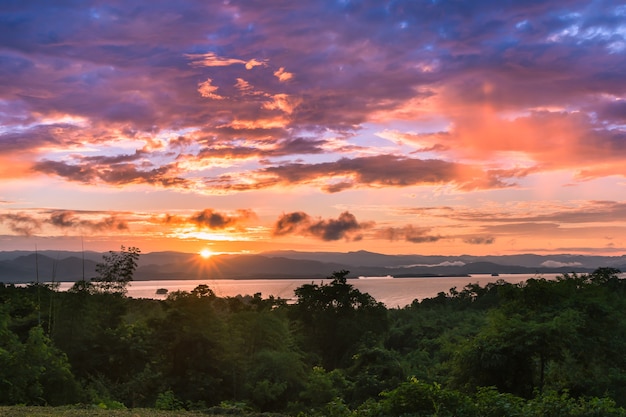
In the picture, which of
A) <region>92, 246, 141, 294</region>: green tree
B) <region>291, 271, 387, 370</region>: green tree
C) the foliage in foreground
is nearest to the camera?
the foliage in foreground

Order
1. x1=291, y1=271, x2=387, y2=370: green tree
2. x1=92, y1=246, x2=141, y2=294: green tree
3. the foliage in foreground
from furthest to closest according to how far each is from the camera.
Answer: x1=291, y1=271, x2=387, y2=370: green tree
x1=92, y1=246, x2=141, y2=294: green tree
the foliage in foreground

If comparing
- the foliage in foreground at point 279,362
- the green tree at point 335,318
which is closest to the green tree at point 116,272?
the foliage in foreground at point 279,362

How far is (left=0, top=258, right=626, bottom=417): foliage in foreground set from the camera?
14422 mm

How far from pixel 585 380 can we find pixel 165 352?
21.3 metres

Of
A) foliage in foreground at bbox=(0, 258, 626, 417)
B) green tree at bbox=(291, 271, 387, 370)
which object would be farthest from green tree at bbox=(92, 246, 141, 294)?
green tree at bbox=(291, 271, 387, 370)

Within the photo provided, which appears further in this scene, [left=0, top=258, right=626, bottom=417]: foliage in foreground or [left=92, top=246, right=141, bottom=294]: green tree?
[left=92, top=246, right=141, bottom=294]: green tree

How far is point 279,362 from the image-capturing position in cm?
3341

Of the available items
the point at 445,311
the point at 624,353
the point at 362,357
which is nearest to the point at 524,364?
the point at 624,353

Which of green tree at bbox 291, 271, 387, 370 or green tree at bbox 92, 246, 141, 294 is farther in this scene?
green tree at bbox 291, 271, 387, 370

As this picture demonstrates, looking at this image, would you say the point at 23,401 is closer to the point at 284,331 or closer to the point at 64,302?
the point at 64,302

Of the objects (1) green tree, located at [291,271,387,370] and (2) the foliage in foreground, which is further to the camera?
(1) green tree, located at [291,271,387,370]

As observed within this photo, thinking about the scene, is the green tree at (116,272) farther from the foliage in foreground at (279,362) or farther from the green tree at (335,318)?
the green tree at (335,318)

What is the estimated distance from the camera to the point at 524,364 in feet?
70.6

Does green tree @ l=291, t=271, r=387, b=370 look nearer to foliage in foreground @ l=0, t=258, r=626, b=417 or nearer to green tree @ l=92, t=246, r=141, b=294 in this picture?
foliage in foreground @ l=0, t=258, r=626, b=417
